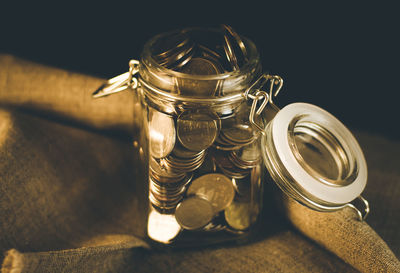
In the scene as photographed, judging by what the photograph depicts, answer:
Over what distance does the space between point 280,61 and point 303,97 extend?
4.5 inches

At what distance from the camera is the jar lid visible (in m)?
0.55

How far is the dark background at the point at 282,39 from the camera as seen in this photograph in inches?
34.8

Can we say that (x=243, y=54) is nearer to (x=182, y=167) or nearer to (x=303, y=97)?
(x=182, y=167)

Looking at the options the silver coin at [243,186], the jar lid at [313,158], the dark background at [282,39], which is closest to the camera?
the jar lid at [313,158]

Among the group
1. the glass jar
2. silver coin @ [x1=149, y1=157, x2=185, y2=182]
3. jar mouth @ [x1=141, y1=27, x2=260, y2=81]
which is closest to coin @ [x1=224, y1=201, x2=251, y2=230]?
the glass jar

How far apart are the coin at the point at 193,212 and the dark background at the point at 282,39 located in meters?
0.42

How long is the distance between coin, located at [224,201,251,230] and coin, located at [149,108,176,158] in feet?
Result: 0.53

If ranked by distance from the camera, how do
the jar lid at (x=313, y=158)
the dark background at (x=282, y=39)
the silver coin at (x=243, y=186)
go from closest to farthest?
1. the jar lid at (x=313, y=158)
2. the silver coin at (x=243, y=186)
3. the dark background at (x=282, y=39)

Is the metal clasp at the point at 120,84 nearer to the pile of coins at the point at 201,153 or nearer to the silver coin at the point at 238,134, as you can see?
the pile of coins at the point at 201,153

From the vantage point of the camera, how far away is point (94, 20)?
0.94 metres

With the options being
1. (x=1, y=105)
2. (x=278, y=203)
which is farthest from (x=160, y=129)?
(x=1, y=105)

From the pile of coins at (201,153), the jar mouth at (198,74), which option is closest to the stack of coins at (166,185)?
the pile of coins at (201,153)

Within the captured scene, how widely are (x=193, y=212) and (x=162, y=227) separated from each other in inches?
3.0

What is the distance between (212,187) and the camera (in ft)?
2.08
